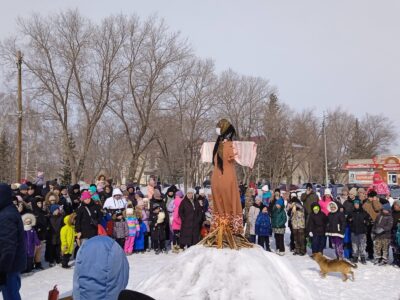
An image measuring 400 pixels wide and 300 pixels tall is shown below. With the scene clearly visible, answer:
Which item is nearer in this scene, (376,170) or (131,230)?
(131,230)

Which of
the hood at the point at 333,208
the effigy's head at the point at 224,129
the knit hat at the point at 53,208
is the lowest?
the hood at the point at 333,208

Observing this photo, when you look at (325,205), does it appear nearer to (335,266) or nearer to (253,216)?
(253,216)

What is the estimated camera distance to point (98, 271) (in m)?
3.91

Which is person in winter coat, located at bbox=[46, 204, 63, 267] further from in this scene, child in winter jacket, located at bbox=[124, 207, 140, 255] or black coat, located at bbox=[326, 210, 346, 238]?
black coat, located at bbox=[326, 210, 346, 238]

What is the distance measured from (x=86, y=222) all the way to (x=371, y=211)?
807cm

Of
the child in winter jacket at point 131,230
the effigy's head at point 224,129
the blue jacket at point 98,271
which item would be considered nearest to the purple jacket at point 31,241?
the child in winter jacket at point 131,230

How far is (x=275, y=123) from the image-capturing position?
46.4 m

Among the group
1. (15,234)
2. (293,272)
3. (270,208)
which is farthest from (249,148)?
(270,208)

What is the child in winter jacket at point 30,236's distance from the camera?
34.9 feet

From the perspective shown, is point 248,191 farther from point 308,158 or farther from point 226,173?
point 308,158

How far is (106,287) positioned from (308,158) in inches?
2249

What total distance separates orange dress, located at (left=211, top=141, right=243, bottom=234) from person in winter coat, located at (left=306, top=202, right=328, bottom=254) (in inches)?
233

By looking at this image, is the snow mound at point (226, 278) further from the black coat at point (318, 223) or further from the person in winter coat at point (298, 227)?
the person in winter coat at point (298, 227)

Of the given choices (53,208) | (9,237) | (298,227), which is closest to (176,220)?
(298,227)
